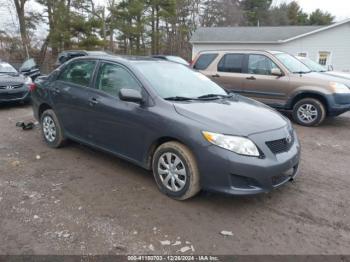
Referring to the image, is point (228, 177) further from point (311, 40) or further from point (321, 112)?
point (311, 40)

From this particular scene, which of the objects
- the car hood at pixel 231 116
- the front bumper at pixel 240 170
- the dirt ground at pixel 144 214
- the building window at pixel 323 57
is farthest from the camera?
Answer: the building window at pixel 323 57

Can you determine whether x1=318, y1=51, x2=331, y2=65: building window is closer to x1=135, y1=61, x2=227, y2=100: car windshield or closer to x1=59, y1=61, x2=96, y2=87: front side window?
x1=135, y1=61, x2=227, y2=100: car windshield

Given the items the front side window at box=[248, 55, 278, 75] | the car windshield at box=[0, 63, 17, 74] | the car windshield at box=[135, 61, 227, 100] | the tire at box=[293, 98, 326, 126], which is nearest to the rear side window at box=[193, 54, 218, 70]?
the front side window at box=[248, 55, 278, 75]

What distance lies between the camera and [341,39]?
2267 cm

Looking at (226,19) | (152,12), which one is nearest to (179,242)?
(152,12)

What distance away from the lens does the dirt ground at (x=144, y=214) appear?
2.93 meters

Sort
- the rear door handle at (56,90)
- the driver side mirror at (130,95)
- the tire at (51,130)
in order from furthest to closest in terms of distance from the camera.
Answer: the tire at (51,130) → the rear door handle at (56,90) → the driver side mirror at (130,95)

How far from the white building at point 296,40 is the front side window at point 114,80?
62.7 feet

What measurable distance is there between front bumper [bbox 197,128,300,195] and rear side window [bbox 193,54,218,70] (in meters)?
5.73

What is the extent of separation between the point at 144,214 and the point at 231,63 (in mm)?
6038

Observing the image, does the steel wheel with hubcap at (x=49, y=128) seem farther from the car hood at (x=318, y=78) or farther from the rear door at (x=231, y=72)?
the car hood at (x=318, y=78)

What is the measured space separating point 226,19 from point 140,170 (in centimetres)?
3770

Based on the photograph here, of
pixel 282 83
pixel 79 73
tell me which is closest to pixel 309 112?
pixel 282 83

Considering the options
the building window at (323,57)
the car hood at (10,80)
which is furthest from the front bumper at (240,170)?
the building window at (323,57)
